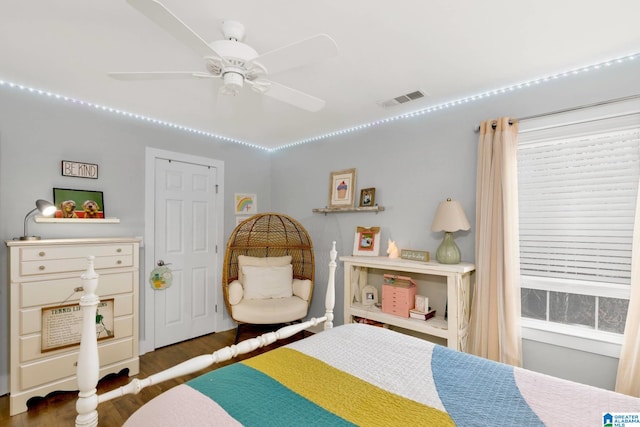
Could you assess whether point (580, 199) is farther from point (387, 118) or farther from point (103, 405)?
point (103, 405)

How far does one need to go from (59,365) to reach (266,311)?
1668 millimetres

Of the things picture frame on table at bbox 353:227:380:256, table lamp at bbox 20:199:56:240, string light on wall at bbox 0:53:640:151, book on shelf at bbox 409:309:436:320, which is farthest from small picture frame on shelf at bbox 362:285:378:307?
table lamp at bbox 20:199:56:240

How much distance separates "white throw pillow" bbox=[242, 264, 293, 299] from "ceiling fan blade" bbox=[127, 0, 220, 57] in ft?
8.16

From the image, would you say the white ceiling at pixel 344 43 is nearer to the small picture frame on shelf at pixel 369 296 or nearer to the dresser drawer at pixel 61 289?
the dresser drawer at pixel 61 289

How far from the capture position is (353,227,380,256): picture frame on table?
3.22 meters

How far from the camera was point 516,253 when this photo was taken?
7.68 feet

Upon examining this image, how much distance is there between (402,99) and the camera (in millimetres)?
2715

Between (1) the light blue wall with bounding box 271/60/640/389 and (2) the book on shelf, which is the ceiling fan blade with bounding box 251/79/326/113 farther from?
(2) the book on shelf

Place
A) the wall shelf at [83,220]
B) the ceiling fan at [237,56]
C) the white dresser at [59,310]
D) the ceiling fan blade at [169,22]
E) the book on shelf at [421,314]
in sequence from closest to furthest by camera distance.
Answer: the ceiling fan blade at [169,22], the ceiling fan at [237,56], the white dresser at [59,310], the wall shelf at [83,220], the book on shelf at [421,314]

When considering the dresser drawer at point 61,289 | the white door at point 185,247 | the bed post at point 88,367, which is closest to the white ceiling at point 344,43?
the white door at point 185,247

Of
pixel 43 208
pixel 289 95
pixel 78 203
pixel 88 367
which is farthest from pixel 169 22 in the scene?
pixel 78 203

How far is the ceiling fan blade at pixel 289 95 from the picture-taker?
1.81 metres

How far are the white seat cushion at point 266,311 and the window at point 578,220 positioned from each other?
2.07m

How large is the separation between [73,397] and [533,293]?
370 cm
